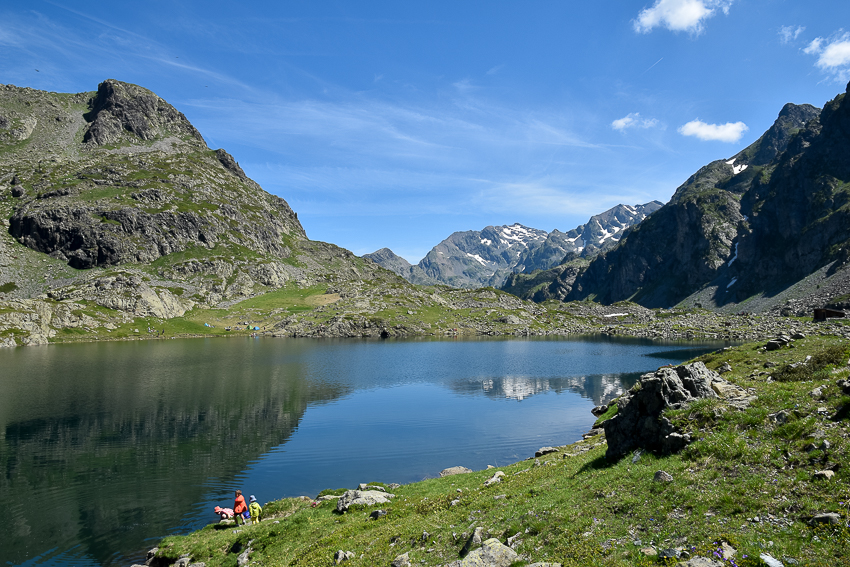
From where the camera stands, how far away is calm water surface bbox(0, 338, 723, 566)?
32.8 meters

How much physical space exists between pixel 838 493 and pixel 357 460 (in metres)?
40.0

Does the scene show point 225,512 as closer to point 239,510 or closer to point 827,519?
point 239,510

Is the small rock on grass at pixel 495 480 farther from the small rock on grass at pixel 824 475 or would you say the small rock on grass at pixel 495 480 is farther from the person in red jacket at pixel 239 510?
the person in red jacket at pixel 239 510

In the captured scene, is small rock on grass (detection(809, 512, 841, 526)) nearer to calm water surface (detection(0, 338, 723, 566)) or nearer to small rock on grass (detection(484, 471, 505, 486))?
small rock on grass (detection(484, 471, 505, 486))

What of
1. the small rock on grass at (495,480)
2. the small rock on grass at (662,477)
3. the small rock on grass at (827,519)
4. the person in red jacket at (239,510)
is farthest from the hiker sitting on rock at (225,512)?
the small rock on grass at (827,519)

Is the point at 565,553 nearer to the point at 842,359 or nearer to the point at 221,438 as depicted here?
the point at 842,359

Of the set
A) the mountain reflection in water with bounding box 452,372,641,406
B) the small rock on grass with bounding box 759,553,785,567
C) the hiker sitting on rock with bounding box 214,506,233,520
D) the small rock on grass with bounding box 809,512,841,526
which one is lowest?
the mountain reflection in water with bounding box 452,372,641,406

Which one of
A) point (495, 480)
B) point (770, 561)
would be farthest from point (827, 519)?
point (495, 480)

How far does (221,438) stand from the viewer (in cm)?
5181

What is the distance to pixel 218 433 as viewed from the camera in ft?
176

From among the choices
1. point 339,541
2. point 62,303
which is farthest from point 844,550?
point 62,303

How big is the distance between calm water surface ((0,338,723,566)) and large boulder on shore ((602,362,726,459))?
2246 centimetres

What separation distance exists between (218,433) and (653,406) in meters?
51.3

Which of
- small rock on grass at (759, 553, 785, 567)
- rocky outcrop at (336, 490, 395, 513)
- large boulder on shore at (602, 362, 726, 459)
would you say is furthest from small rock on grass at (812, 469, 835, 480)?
rocky outcrop at (336, 490, 395, 513)
